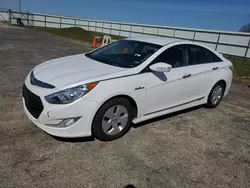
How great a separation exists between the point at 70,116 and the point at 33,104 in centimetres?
60

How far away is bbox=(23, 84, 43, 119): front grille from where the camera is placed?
3126 millimetres

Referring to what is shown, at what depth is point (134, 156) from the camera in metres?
3.23

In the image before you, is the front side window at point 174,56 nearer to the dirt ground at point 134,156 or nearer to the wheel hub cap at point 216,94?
the dirt ground at point 134,156

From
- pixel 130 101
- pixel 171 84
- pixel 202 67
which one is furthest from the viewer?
pixel 202 67

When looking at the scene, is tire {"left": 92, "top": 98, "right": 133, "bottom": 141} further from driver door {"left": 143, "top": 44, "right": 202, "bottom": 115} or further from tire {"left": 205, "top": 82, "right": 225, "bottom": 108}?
tire {"left": 205, "top": 82, "right": 225, "bottom": 108}

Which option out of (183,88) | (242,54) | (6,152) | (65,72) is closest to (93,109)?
(65,72)

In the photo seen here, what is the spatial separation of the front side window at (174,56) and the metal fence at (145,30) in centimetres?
1468

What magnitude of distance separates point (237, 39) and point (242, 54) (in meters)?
1.18

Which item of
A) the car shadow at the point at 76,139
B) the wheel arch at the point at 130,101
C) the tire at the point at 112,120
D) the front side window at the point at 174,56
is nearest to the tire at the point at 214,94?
the front side window at the point at 174,56

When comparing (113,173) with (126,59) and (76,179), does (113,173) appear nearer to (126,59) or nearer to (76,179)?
(76,179)

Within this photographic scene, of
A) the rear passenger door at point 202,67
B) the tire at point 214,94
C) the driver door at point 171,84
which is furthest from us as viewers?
the tire at point 214,94

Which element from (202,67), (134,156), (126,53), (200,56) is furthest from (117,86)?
(200,56)

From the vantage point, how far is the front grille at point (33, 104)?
3126 millimetres

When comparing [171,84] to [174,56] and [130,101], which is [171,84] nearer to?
[174,56]
